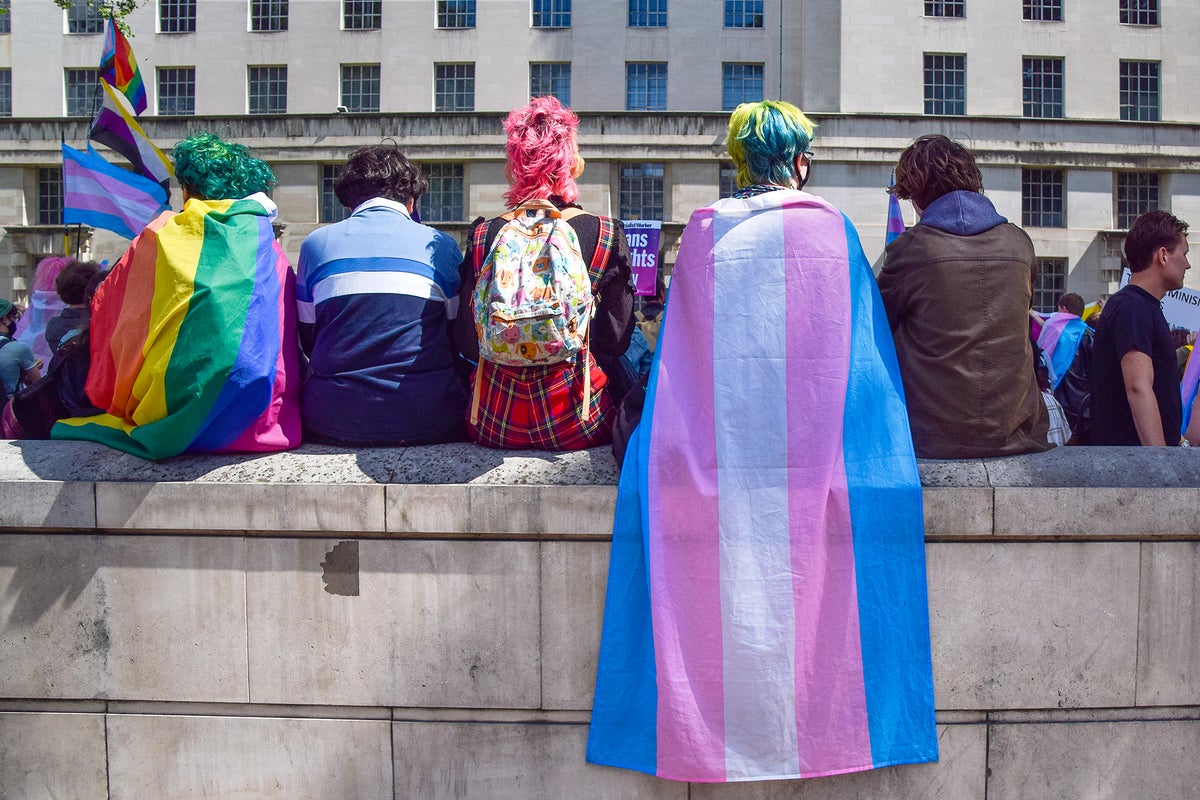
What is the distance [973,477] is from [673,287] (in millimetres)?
1300

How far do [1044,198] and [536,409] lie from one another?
33.5m

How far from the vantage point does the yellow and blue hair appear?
3836 mm

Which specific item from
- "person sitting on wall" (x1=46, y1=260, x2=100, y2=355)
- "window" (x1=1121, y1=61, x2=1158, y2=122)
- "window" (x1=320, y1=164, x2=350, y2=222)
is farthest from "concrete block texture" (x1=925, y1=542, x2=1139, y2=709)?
"window" (x1=1121, y1=61, x2=1158, y2=122)

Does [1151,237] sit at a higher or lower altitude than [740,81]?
lower

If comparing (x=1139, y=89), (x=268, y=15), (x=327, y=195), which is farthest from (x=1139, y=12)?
(x=268, y=15)

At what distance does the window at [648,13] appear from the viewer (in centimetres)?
3466


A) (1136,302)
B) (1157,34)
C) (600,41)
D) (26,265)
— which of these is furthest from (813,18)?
(1136,302)

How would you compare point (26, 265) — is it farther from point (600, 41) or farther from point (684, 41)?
point (684, 41)

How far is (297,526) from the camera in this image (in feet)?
12.2

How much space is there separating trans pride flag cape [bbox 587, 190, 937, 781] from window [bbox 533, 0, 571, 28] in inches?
1320

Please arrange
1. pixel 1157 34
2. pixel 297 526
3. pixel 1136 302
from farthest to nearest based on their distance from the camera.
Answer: pixel 1157 34
pixel 1136 302
pixel 297 526

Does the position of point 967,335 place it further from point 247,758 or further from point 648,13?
point 648,13

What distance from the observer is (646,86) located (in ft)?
114

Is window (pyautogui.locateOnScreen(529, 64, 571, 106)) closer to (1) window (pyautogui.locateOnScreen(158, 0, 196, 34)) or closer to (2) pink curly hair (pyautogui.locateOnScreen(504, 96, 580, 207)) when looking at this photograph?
(1) window (pyautogui.locateOnScreen(158, 0, 196, 34))
